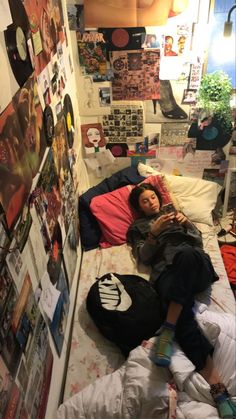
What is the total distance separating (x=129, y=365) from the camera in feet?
4.59

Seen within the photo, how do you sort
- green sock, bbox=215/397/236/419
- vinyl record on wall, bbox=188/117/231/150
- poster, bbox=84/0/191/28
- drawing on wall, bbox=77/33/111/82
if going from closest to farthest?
green sock, bbox=215/397/236/419 → poster, bbox=84/0/191/28 → drawing on wall, bbox=77/33/111/82 → vinyl record on wall, bbox=188/117/231/150

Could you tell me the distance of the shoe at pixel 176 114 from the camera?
216 cm

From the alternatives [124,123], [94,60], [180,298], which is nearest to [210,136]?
[124,123]

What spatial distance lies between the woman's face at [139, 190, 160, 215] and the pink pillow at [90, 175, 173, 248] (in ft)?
0.41

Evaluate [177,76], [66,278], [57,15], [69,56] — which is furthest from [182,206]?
[57,15]

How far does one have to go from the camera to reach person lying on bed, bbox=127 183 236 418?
4.78 ft

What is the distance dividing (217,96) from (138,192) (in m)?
0.74

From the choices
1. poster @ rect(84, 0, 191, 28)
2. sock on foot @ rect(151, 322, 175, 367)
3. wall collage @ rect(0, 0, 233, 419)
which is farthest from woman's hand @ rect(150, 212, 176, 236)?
poster @ rect(84, 0, 191, 28)

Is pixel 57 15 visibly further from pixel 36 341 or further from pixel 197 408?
pixel 197 408

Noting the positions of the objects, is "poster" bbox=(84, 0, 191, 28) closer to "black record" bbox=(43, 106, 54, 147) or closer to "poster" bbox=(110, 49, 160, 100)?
"poster" bbox=(110, 49, 160, 100)

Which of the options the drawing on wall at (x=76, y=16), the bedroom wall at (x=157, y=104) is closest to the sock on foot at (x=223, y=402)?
the bedroom wall at (x=157, y=104)

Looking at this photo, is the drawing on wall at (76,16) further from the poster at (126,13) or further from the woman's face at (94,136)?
the woman's face at (94,136)

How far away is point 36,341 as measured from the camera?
117 centimetres

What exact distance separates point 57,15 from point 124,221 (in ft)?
3.88
